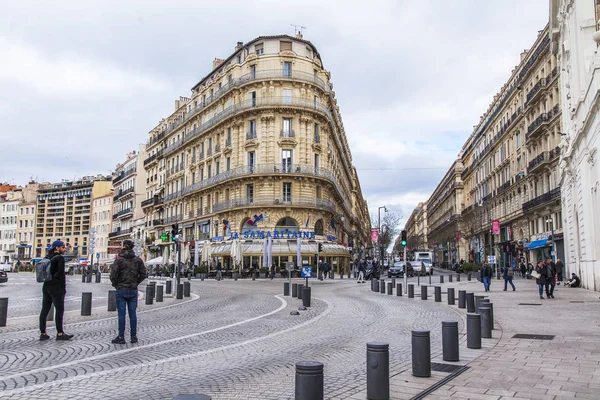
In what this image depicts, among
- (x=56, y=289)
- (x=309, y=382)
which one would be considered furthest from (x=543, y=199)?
(x=309, y=382)

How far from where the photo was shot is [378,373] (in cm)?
534

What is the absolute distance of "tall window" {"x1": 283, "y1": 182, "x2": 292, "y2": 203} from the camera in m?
45.9

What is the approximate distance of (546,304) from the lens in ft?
54.9

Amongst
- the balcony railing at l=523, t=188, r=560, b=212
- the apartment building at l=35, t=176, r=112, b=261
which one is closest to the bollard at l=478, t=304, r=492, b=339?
the balcony railing at l=523, t=188, r=560, b=212

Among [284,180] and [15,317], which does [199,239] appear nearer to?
[284,180]

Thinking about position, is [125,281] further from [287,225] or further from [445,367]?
[287,225]

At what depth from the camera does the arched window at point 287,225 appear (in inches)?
1791

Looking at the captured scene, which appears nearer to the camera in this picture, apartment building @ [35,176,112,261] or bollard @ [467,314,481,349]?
bollard @ [467,314,481,349]

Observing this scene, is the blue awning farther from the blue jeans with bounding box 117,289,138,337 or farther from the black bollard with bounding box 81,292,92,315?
the blue jeans with bounding box 117,289,138,337

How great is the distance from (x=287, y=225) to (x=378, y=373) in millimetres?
40485

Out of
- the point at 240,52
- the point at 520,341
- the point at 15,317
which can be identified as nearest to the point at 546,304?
the point at 520,341

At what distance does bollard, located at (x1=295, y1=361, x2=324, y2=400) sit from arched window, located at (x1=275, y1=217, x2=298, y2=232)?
40923mm

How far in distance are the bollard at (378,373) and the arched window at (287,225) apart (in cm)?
4013

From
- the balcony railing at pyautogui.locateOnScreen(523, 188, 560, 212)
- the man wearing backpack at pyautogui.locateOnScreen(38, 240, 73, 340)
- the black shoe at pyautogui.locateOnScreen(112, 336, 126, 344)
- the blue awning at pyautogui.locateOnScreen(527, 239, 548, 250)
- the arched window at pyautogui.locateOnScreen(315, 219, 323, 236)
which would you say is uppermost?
the balcony railing at pyautogui.locateOnScreen(523, 188, 560, 212)
